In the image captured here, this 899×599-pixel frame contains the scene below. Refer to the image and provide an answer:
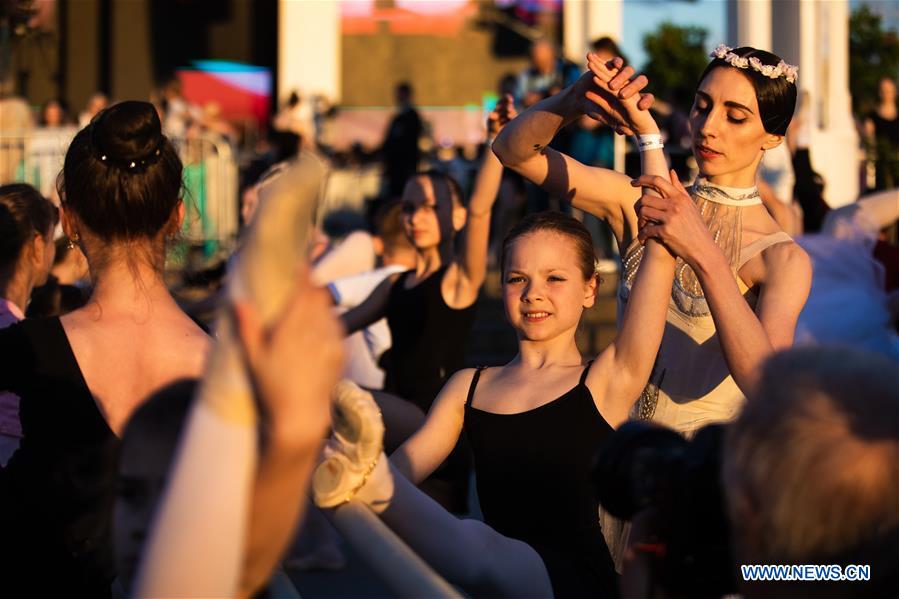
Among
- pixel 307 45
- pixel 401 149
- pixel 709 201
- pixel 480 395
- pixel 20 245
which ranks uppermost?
pixel 307 45

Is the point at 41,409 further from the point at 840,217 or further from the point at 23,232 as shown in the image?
the point at 840,217

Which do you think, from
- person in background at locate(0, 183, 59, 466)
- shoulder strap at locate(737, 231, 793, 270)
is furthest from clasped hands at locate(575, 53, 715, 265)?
person in background at locate(0, 183, 59, 466)

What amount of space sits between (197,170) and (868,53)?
13584mm

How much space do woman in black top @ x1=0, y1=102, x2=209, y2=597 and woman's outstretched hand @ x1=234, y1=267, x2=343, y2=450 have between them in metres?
0.98

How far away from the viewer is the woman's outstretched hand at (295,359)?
1471 millimetres

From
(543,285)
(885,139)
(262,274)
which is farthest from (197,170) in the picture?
(262,274)

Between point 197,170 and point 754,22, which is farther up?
point 754,22

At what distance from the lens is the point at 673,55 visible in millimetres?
30953

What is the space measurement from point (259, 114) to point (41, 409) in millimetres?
26537

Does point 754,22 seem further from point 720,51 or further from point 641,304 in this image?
point 641,304

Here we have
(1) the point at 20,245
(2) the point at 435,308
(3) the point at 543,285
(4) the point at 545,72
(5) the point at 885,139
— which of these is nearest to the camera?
(3) the point at 543,285

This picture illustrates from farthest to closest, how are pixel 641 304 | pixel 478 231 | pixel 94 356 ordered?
pixel 478 231, pixel 641 304, pixel 94 356

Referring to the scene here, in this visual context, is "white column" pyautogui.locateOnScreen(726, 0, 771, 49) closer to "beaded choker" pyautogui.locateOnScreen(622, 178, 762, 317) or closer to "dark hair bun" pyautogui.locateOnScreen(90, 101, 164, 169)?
"beaded choker" pyautogui.locateOnScreen(622, 178, 762, 317)

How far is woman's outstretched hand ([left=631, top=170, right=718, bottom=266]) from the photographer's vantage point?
9.37ft
